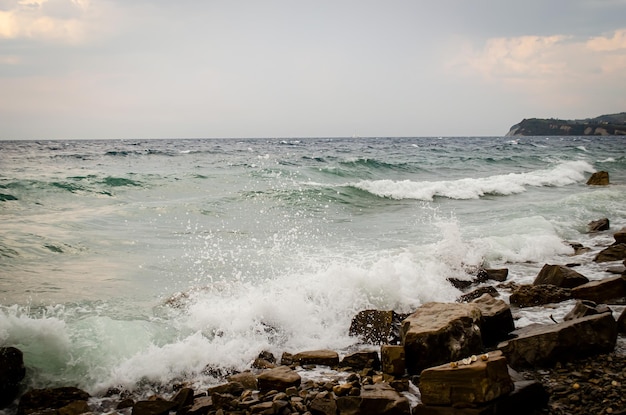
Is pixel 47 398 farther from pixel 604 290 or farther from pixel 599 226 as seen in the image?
pixel 599 226

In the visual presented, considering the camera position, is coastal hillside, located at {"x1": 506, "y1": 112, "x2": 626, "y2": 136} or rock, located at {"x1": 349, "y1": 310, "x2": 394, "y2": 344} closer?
rock, located at {"x1": 349, "y1": 310, "x2": 394, "y2": 344}

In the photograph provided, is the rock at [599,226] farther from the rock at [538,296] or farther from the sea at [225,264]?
the rock at [538,296]

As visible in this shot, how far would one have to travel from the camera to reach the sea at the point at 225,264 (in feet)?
16.9

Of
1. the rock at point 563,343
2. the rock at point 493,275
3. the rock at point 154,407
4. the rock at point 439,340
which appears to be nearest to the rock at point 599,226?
the rock at point 493,275

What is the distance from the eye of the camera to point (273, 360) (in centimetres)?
507

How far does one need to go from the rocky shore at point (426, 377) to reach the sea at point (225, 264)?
34cm

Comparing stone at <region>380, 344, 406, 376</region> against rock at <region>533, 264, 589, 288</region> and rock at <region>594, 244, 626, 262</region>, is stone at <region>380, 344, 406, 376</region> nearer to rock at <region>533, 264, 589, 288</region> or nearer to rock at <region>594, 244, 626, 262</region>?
rock at <region>533, 264, 589, 288</region>

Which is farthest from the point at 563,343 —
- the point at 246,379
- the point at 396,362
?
the point at 246,379

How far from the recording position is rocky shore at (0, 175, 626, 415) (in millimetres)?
3447

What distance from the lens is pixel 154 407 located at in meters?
4.03

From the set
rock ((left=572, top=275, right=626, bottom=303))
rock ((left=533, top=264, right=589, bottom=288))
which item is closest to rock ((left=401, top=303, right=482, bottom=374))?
rock ((left=572, top=275, right=626, bottom=303))

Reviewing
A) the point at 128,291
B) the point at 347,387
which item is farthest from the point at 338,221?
the point at 347,387

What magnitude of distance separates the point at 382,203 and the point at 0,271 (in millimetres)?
12332

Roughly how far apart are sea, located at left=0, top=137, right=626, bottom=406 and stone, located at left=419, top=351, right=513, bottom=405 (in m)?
1.86
